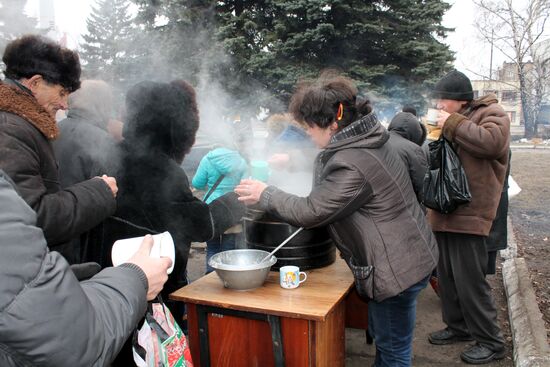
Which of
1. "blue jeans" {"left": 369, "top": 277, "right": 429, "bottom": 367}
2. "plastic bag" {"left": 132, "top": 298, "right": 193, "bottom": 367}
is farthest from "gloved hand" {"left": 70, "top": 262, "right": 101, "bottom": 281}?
"blue jeans" {"left": 369, "top": 277, "right": 429, "bottom": 367}

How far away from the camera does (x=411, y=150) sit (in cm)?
383

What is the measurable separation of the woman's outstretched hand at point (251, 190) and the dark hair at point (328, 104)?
43cm

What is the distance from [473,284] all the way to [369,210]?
153 cm

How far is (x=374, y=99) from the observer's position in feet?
29.7

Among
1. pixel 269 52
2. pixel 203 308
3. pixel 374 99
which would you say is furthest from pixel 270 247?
pixel 374 99

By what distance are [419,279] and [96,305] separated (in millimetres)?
1650

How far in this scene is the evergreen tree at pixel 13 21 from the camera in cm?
269

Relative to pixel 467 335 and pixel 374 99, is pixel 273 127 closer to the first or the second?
pixel 467 335

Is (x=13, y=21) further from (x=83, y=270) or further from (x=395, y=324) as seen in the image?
(x=395, y=324)

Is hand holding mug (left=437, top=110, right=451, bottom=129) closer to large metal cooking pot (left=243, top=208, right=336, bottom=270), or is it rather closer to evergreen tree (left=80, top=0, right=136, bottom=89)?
large metal cooking pot (left=243, top=208, right=336, bottom=270)

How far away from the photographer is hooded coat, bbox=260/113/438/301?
7.09 feet

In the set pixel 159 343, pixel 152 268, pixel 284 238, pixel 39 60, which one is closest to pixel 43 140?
pixel 39 60

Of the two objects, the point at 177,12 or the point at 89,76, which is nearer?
the point at 89,76

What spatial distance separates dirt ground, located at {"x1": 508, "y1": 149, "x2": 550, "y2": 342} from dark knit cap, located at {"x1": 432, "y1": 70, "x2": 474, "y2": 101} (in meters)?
1.97
